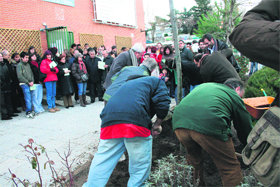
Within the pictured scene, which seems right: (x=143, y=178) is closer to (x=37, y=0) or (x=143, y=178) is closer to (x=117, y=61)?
(x=117, y=61)

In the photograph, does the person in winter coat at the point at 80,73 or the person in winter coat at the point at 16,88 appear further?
the person in winter coat at the point at 80,73

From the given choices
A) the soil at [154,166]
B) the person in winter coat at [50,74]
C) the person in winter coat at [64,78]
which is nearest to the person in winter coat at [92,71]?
the person in winter coat at [64,78]

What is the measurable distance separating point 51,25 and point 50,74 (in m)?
4.30

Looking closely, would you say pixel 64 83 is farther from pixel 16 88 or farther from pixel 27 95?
pixel 16 88

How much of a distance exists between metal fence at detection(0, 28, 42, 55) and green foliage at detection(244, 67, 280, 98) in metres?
8.01

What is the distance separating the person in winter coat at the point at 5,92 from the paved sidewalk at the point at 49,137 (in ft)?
0.99

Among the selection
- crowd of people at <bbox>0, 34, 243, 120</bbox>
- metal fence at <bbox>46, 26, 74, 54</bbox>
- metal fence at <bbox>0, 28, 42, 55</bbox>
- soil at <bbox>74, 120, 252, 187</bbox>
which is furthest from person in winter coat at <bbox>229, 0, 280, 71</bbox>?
metal fence at <bbox>46, 26, 74, 54</bbox>

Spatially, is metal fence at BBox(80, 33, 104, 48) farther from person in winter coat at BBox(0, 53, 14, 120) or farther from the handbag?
person in winter coat at BBox(0, 53, 14, 120)

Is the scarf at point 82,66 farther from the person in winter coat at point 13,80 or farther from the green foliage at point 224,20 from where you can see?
the green foliage at point 224,20

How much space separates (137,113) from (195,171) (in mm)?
1021

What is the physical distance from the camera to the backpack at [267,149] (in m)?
1.12

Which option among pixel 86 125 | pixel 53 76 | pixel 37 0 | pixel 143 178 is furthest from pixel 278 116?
pixel 37 0

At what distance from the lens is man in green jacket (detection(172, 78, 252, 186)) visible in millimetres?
2152

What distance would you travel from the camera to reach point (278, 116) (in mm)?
1132
